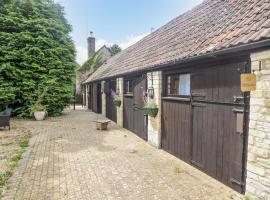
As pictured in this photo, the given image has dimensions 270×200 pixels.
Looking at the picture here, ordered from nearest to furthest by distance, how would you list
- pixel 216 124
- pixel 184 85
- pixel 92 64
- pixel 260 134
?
pixel 260 134
pixel 216 124
pixel 184 85
pixel 92 64

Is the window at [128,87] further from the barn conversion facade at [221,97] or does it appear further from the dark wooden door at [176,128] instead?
the dark wooden door at [176,128]

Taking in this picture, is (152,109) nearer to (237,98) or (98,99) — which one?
(237,98)

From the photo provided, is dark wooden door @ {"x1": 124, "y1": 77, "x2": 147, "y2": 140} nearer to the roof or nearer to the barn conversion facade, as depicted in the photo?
the barn conversion facade

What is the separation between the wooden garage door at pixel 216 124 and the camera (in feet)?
14.5

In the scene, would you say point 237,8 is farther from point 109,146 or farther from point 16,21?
point 16,21

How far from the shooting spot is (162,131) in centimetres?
766

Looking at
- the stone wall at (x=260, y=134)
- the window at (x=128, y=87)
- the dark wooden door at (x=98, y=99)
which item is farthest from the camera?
the dark wooden door at (x=98, y=99)

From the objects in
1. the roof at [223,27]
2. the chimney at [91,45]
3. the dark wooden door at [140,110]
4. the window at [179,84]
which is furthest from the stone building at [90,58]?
the window at [179,84]

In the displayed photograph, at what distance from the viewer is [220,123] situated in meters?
4.96

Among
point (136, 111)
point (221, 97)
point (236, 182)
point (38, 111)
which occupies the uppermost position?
point (221, 97)

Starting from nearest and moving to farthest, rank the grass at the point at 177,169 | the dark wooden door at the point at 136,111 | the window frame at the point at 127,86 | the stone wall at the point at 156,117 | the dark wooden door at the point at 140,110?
the grass at the point at 177,169 < the stone wall at the point at 156,117 < the dark wooden door at the point at 140,110 < the dark wooden door at the point at 136,111 < the window frame at the point at 127,86

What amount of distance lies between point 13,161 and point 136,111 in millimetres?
5239

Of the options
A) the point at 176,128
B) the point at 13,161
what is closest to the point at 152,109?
the point at 176,128

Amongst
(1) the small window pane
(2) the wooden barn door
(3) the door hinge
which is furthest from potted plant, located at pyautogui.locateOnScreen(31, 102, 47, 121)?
(3) the door hinge
